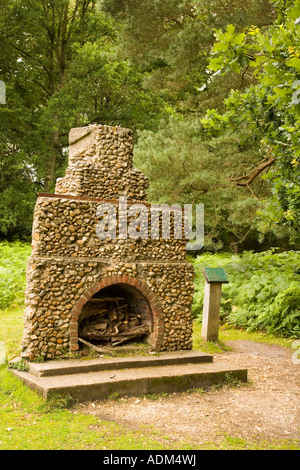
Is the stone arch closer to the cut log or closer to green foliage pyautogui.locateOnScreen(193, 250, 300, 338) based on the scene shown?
the cut log

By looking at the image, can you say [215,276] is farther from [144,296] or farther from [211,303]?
[144,296]

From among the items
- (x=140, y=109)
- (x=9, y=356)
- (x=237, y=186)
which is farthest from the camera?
(x=140, y=109)

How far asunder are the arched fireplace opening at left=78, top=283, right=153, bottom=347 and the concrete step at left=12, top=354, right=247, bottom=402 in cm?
76

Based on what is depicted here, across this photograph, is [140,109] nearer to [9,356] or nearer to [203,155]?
[203,155]

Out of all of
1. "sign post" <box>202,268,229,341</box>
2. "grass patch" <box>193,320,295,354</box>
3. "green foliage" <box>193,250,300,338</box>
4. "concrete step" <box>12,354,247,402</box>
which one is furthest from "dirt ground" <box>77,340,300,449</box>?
"green foliage" <box>193,250,300,338</box>

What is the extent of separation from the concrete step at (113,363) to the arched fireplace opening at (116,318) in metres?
0.47

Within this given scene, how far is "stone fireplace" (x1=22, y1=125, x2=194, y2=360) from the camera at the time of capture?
6.95 meters

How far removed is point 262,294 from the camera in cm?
1200

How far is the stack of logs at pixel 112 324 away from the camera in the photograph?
7.55m

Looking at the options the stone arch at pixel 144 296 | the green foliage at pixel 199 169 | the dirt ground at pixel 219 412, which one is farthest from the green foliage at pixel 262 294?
the stone arch at pixel 144 296

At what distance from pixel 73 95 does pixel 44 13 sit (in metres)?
4.41

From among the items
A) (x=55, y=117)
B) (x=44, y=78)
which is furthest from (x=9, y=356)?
(x=44, y=78)

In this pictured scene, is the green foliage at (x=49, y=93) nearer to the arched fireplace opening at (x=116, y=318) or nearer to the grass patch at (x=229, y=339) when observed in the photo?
the grass patch at (x=229, y=339)

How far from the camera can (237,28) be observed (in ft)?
38.3
